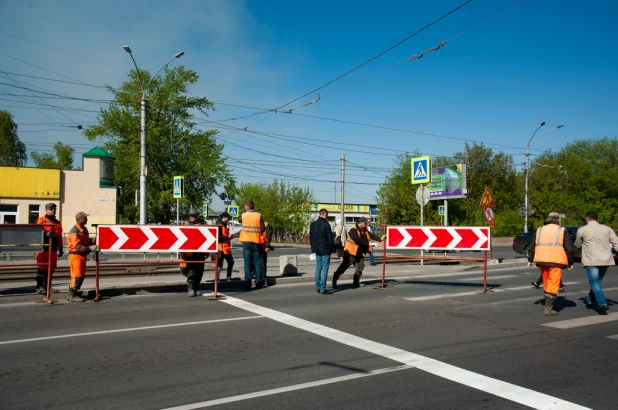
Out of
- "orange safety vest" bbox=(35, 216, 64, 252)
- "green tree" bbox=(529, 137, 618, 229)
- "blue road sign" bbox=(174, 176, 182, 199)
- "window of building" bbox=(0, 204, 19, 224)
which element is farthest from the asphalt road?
"green tree" bbox=(529, 137, 618, 229)

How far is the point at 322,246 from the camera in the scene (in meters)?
10.9

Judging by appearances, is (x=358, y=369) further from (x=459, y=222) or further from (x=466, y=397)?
(x=459, y=222)

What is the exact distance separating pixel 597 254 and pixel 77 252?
375 inches

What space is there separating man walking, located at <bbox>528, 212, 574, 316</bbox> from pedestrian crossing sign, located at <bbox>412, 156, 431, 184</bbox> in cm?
1065

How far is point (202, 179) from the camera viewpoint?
40.2m

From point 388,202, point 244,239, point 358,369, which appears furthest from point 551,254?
point 388,202

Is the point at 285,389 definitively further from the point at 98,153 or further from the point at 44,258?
the point at 98,153

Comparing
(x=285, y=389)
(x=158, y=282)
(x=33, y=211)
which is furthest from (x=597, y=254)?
(x=33, y=211)

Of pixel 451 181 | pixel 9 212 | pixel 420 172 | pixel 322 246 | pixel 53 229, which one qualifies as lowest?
pixel 322 246

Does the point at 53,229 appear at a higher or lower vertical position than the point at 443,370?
higher

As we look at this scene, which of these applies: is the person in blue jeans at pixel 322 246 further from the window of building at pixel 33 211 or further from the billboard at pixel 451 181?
the window of building at pixel 33 211

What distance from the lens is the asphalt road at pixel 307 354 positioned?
4.55 metres

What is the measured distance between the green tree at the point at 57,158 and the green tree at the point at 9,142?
13.3 meters

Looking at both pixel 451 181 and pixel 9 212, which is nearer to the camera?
pixel 451 181
